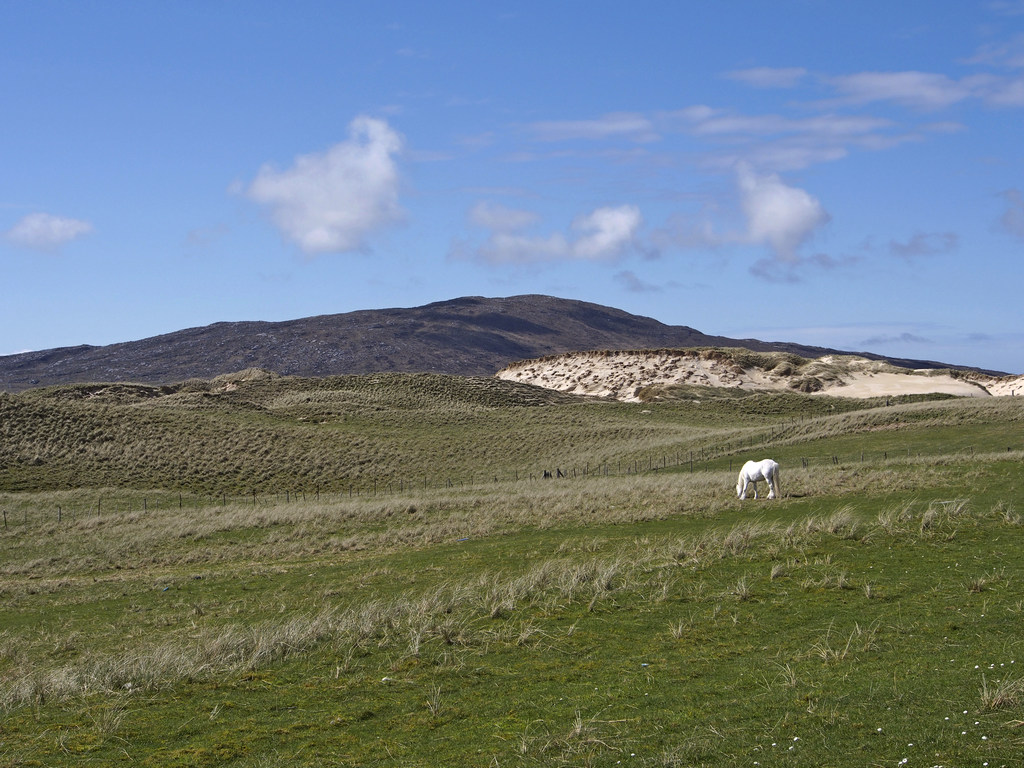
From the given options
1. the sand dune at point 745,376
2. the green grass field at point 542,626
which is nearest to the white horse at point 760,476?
the green grass field at point 542,626

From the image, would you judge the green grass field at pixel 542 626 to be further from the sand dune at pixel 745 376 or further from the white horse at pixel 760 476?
the sand dune at pixel 745 376

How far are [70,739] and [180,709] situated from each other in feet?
4.59

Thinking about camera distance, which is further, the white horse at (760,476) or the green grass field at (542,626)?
the white horse at (760,476)

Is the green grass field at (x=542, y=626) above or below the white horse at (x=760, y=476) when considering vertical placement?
below

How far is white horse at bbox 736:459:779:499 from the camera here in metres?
28.5

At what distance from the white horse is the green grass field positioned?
1138 mm

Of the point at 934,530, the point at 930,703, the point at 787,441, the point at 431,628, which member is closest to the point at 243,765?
the point at 431,628

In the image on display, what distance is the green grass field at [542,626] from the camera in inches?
356

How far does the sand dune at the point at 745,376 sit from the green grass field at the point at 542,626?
63391 millimetres

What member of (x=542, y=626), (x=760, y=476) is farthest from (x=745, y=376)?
(x=542, y=626)

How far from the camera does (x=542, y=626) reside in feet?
45.9

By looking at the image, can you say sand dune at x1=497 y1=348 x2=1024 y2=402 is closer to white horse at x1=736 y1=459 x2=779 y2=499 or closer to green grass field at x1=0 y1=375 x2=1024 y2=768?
green grass field at x1=0 y1=375 x2=1024 y2=768

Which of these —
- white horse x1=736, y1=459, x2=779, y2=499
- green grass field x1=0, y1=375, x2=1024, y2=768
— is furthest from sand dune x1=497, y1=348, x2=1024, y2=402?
white horse x1=736, y1=459, x2=779, y2=499

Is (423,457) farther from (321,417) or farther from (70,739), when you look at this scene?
(70,739)
